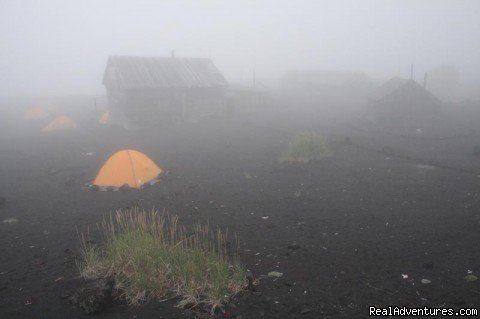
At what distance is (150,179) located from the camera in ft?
41.9

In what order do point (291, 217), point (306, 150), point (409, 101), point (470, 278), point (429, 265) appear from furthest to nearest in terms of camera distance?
point (409, 101)
point (306, 150)
point (291, 217)
point (429, 265)
point (470, 278)

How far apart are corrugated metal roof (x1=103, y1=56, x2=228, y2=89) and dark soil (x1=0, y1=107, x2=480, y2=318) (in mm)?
7328

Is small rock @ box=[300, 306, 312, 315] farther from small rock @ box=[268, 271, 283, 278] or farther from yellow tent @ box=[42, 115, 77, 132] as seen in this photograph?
yellow tent @ box=[42, 115, 77, 132]

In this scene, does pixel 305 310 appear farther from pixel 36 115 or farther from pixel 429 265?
pixel 36 115

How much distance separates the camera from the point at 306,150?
14977 millimetres

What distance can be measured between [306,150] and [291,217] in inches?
240

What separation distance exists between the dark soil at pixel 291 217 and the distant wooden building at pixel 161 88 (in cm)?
638

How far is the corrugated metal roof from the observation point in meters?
24.6

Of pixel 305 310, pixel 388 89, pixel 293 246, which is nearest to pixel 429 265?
pixel 293 246

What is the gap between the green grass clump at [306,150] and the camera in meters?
14.8

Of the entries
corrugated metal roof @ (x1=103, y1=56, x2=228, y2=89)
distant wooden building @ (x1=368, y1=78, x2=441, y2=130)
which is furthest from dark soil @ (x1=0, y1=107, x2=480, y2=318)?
corrugated metal roof @ (x1=103, y1=56, x2=228, y2=89)

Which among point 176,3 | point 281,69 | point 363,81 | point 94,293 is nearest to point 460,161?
point 94,293

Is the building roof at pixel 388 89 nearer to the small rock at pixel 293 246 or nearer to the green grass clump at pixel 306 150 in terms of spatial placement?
the green grass clump at pixel 306 150

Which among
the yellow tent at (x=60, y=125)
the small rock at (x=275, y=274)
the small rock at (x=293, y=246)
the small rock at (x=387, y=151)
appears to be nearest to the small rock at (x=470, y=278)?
the small rock at (x=293, y=246)
